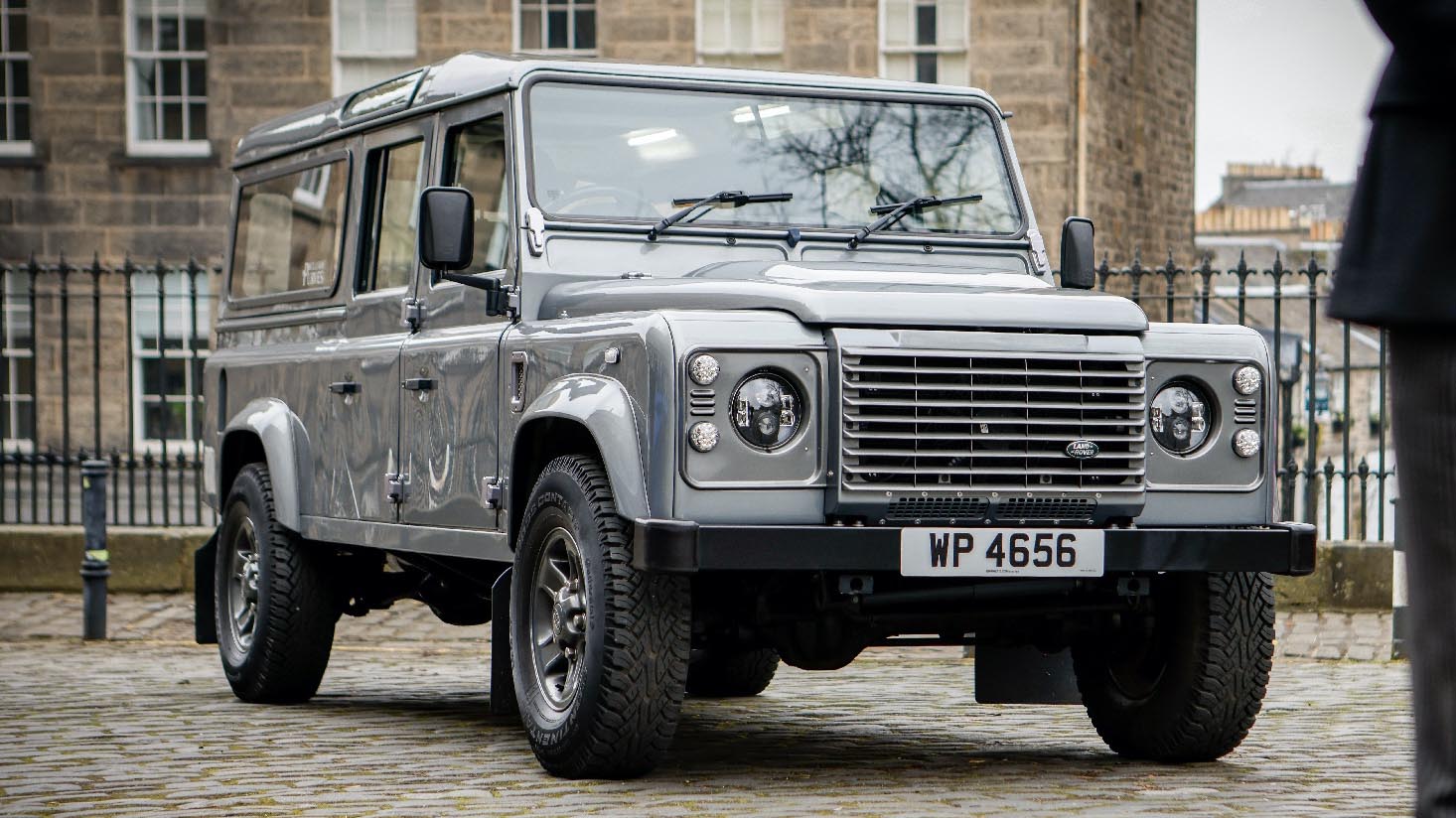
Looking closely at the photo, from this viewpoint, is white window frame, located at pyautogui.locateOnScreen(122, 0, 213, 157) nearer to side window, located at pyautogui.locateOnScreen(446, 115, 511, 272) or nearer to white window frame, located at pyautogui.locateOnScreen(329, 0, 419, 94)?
white window frame, located at pyautogui.locateOnScreen(329, 0, 419, 94)

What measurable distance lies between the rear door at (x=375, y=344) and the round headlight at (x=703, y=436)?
2151 millimetres

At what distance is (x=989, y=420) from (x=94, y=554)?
24.3 ft

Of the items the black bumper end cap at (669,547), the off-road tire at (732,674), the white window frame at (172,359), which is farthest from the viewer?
the white window frame at (172,359)

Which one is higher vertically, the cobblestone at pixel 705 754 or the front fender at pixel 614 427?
the front fender at pixel 614 427

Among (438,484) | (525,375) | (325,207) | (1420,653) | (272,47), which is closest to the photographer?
(1420,653)

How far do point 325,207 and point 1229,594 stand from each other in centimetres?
415

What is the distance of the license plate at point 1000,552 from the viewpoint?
5.89 meters

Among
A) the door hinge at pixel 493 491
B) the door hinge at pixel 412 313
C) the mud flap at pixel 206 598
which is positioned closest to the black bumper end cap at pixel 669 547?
the door hinge at pixel 493 491

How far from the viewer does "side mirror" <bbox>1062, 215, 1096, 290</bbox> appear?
309 inches

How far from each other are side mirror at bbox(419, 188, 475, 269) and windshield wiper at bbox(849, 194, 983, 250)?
1.35m

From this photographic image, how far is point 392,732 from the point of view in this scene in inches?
306

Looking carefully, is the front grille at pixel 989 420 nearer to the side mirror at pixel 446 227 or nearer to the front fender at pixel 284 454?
the side mirror at pixel 446 227

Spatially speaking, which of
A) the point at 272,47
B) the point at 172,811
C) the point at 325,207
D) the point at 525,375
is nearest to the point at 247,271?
the point at 325,207

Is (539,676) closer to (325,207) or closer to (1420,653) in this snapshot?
(325,207)
